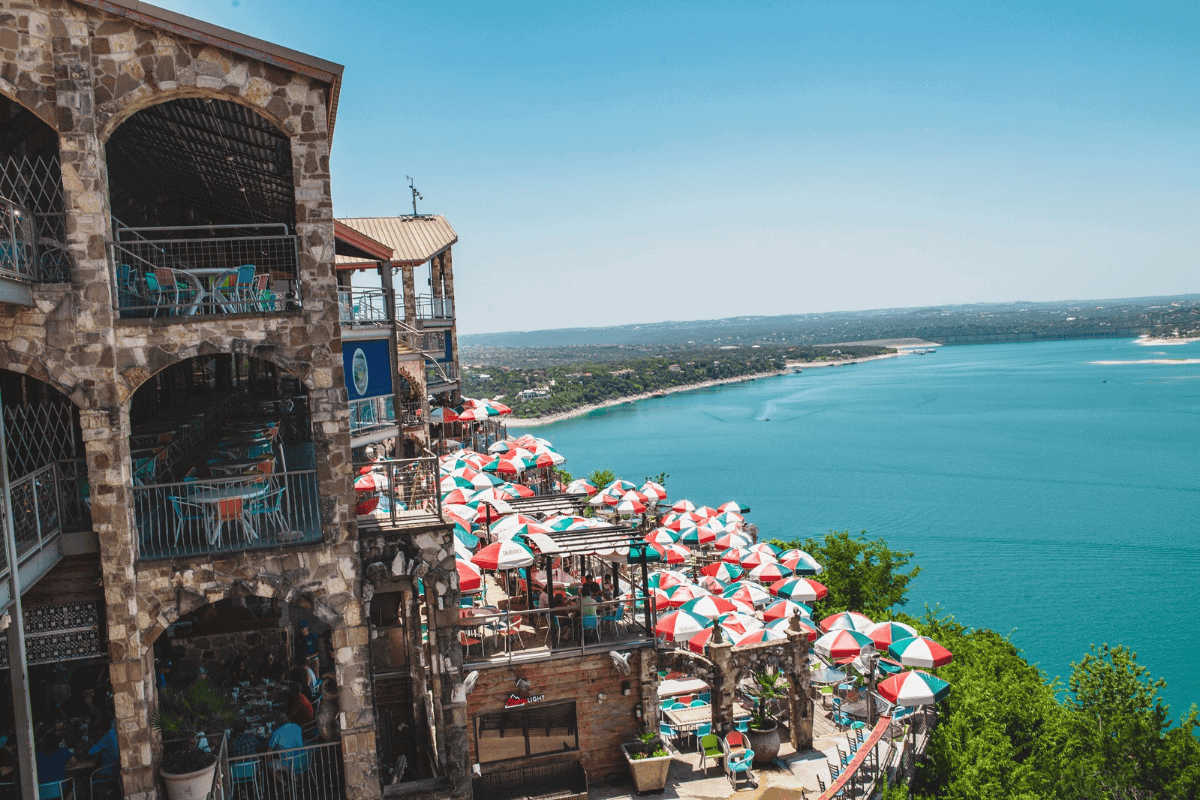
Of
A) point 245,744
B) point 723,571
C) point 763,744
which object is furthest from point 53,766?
point 723,571

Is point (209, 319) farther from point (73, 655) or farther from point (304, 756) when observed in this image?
point (304, 756)

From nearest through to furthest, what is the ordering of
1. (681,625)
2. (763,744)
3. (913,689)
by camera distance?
1. (913,689)
2. (763,744)
3. (681,625)

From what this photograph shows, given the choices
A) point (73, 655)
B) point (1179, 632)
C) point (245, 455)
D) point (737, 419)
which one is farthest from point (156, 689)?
point (737, 419)

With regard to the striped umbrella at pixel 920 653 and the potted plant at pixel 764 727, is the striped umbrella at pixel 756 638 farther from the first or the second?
the striped umbrella at pixel 920 653

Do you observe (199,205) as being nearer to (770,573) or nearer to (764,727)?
(764,727)

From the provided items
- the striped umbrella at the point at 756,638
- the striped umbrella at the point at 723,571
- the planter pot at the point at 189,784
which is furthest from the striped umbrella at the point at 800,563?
the planter pot at the point at 189,784

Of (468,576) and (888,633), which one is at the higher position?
(468,576)

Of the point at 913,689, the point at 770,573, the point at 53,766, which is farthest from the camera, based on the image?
the point at 770,573
